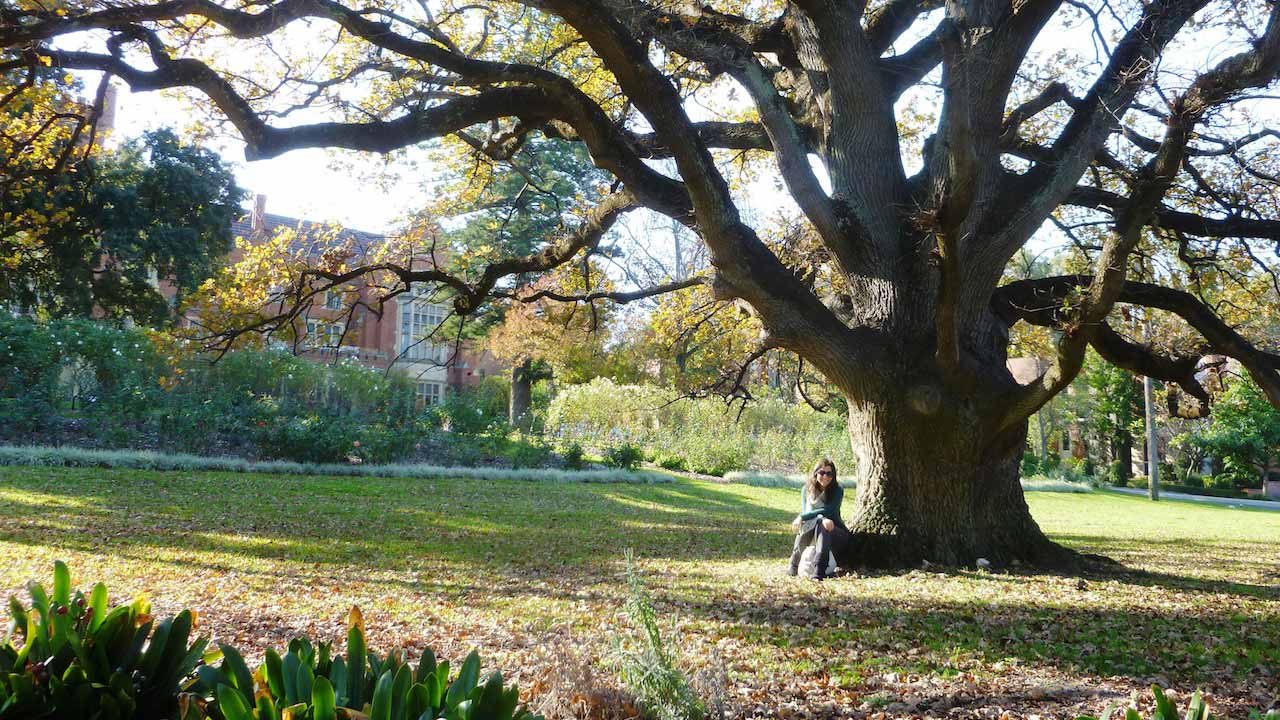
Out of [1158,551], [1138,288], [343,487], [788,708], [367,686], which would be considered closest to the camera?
[367,686]

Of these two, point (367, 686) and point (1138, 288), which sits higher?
point (1138, 288)

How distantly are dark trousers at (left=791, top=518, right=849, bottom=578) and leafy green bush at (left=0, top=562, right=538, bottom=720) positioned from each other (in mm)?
5341

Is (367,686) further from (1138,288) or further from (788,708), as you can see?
(1138,288)

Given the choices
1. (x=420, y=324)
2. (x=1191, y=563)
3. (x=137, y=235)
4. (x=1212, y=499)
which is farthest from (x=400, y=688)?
(x=420, y=324)

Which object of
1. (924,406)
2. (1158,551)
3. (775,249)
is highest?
(775,249)

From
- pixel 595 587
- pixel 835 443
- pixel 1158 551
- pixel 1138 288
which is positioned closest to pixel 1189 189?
pixel 1138 288

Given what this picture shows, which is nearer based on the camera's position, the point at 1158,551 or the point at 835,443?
the point at 1158,551

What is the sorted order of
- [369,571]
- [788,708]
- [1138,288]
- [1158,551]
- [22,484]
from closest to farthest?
1. [788,708]
2. [369,571]
3. [1138,288]
4. [22,484]
5. [1158,551]

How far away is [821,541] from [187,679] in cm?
558

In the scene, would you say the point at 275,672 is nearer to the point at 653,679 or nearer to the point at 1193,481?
the point at 653,679

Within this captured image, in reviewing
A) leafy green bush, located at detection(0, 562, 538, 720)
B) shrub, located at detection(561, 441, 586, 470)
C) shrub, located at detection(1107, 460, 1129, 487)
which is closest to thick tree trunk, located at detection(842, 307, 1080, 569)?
leafy green bush, located at detection(0, 562, 538, 720)

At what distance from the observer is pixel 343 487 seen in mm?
13023

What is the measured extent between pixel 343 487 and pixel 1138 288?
443 inches

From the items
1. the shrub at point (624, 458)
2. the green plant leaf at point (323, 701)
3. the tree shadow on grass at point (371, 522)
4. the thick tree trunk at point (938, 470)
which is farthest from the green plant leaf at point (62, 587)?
the shrub at point (624, 458)
